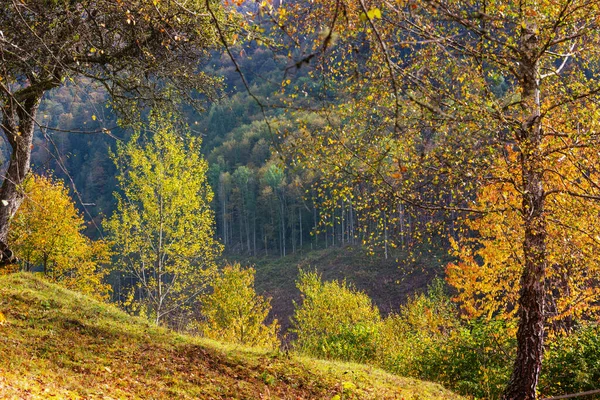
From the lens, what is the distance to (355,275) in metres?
44.4

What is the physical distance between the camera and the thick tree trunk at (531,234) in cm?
630

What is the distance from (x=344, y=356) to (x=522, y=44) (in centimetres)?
917

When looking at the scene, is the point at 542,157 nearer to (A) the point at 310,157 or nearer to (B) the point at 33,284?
(A) the point at 310,157

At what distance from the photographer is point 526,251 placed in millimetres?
6488

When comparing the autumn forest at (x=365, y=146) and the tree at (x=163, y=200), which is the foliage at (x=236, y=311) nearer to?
the tree at (x=163, y=200)

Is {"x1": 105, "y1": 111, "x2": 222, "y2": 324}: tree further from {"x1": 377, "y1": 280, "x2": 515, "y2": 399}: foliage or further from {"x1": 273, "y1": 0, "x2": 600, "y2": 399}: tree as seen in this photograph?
{"x1": 273, "y1": 0, "x2": 600, "y2": 399}: tree

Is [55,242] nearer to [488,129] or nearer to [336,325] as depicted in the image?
[336,325]

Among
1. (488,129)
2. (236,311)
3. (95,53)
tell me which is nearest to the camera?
(488,129)

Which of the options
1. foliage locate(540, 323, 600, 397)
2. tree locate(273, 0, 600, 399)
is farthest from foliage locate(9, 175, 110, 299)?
foliage locate(540, 323, 600, 397)

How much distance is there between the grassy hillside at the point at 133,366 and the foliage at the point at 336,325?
3.13 meters

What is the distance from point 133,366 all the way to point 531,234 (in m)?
6.18

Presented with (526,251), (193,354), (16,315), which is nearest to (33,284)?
(16,315)

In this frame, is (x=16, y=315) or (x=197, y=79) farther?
(x=197, y=79)

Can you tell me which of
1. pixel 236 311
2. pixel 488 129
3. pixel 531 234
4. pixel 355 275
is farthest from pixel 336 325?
pixel 355 275
